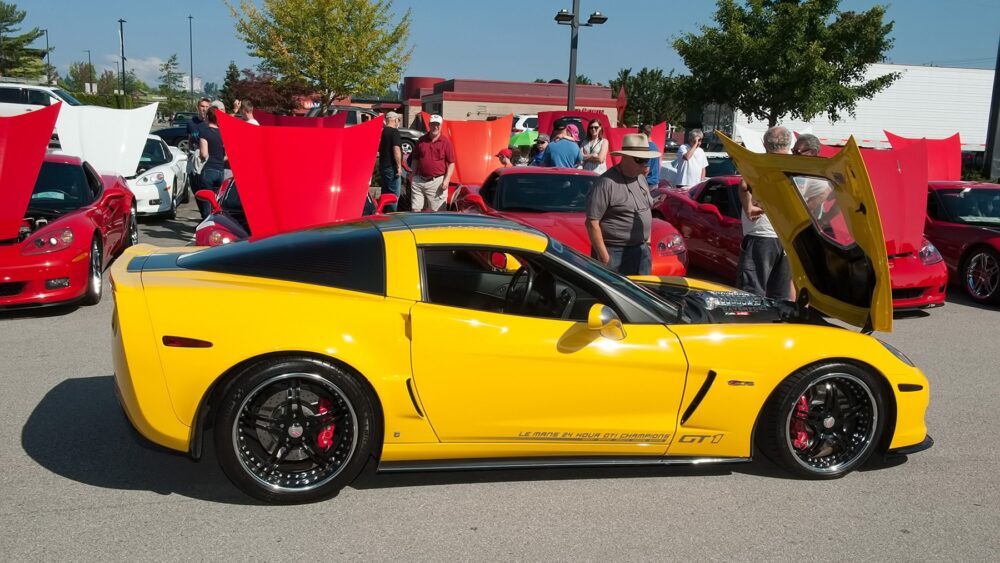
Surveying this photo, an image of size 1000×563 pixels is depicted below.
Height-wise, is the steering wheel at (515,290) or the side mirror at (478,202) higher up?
the side mirror at (478,202)

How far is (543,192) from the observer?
8469mm

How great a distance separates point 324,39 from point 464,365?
26.7m

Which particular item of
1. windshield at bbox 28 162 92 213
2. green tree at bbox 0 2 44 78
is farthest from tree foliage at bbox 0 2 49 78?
windshield at bbox 28 162 92 213

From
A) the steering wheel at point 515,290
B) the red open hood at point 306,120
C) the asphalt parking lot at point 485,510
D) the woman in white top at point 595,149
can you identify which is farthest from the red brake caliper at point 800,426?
the woman in white top at point 595,149

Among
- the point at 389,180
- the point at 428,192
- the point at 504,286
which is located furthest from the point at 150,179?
the point at 504,286

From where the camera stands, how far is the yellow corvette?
3465 mm

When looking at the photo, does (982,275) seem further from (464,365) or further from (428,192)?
(464,365)

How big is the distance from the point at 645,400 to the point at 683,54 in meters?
24.8

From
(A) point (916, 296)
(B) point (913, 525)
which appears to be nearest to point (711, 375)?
(B) point (913, 525)

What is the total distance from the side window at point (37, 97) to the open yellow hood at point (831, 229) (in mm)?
21262

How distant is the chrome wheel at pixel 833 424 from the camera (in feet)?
13.2

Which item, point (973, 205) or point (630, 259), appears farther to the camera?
point (973, 205)

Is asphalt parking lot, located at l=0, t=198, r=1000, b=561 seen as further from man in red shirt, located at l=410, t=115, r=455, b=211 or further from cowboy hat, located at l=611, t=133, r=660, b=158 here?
man in red shirt, located at l=410, t=115, r=455, b=211

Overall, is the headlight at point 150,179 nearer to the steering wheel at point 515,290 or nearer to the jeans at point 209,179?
the jeans at point 209,179
